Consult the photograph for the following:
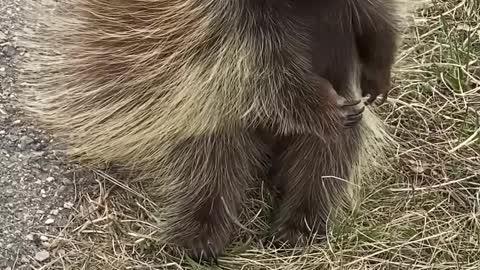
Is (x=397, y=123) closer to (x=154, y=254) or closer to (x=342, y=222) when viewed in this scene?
(x=342, y=222)

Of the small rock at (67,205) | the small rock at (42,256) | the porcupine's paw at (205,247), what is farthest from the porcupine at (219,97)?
the small rock at (42,256)

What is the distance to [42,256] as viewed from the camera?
7.59ft

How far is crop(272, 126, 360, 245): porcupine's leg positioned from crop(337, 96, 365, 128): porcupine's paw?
0.09 metres

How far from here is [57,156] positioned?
2561 mm

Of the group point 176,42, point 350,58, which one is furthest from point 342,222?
point 176,42

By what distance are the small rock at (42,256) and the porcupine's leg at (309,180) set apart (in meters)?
0.55

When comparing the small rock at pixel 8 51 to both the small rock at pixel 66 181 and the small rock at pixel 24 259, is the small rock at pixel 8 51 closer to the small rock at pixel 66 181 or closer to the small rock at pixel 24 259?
the small rock at pixel 66 181

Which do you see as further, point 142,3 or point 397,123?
point 397,123

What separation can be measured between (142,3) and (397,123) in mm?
854

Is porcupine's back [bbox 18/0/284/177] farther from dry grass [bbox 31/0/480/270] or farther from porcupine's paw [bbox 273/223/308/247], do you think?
porcupine's paw [bbox 273/223/308/247]

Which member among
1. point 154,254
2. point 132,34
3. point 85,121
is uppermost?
point 132,34

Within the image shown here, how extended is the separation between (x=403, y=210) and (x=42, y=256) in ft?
2.93

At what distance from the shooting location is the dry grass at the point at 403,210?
7.77 ft

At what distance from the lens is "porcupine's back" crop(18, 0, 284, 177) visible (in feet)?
7.16
